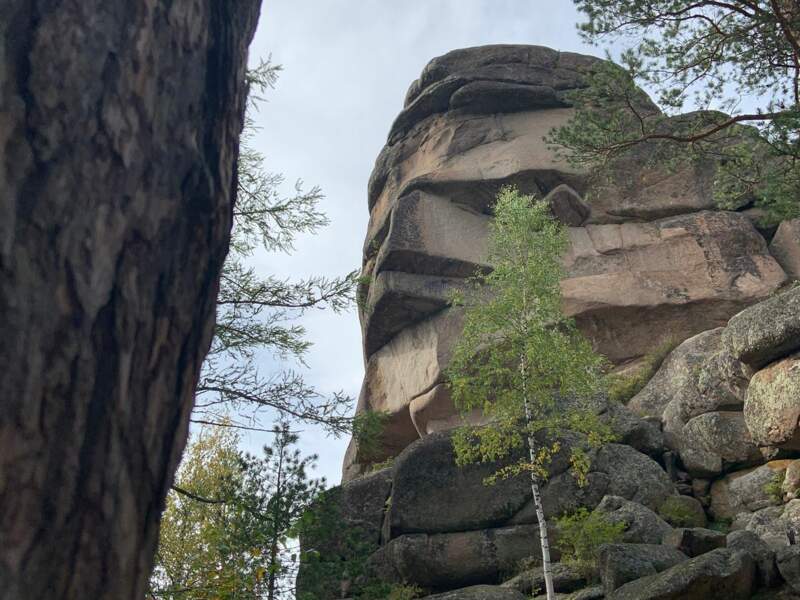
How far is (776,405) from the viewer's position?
1477cm

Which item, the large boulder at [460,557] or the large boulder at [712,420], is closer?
the large boulder at [460,557]

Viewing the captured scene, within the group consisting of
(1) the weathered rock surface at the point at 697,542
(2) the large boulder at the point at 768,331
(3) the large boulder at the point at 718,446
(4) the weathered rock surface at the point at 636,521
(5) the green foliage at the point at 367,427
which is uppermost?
(2) the large boulder at the point at 768,331

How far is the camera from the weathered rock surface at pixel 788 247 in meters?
26.1

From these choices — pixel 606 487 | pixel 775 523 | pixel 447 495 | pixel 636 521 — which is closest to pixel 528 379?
pixel 606 487

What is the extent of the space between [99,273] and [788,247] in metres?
28.5

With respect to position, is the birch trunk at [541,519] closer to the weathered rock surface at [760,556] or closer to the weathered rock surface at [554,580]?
the weathered rock surface at [554,580]

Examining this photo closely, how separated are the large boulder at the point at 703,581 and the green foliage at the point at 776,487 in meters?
4.72

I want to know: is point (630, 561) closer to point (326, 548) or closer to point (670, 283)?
point (326, 548)

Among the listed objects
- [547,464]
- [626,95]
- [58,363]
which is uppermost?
[626,95]

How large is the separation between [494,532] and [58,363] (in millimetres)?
15417

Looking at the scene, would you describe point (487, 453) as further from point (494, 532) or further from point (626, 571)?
point (626, 571)

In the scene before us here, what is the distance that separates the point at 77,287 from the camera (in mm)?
1498

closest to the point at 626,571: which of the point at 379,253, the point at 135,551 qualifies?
the point at 135,551

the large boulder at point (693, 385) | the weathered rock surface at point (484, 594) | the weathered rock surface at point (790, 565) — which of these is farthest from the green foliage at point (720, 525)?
the weathered rock surface at point (484, 594)
